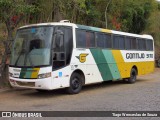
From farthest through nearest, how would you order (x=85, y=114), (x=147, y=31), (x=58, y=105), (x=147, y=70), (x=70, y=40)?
(x=147, y=31) < (x=147, y=70) < (x=70, y=40) < (x=58, y=105) < (x=85, y=114)

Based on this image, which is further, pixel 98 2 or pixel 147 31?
pixel 147 31

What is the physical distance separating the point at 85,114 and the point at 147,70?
36.6 ft

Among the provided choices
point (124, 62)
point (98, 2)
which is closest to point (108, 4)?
point (98, 2)

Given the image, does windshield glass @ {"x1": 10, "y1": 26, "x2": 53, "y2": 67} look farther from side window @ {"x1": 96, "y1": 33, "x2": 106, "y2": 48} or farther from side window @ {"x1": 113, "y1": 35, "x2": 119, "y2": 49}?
side window @ {"x1": 113, "y1": 35, "x2": 119, "y2": 49}

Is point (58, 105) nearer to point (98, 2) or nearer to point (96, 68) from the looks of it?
point (96, 68)

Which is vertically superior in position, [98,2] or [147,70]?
[98,2]

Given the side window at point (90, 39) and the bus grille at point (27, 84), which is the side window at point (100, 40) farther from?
the bus grille at point (27, 84)

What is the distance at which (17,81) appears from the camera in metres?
12.2

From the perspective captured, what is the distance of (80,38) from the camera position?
1331 centimetres

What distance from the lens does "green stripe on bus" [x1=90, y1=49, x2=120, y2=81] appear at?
47.2 feet

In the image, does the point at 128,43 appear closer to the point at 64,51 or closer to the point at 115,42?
the point at 115,42

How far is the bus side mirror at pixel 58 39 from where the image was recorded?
12.1 metres

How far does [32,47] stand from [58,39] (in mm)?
989

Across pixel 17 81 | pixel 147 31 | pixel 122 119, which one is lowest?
pixel 122 119
